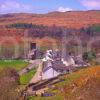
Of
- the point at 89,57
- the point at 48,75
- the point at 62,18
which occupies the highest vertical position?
the point at 62,18

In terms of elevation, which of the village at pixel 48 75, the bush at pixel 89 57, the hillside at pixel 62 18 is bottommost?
the village at pixel 48 75

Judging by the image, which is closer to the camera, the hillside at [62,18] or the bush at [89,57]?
the bush at [89,57]

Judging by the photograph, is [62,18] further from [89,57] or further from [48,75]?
[48,75]

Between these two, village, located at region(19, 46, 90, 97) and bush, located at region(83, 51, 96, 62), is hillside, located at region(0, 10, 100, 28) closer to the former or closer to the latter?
bush, located at region(83, 51, 96, 62)

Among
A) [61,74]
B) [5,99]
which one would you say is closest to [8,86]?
[5,99]

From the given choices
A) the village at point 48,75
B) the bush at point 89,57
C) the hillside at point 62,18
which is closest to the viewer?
the village at point 48,75

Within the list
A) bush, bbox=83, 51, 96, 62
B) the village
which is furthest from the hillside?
the village

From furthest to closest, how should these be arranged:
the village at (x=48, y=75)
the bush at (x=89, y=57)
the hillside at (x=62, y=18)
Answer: the hillside at (x=62, y=18) < the bush at (x=89, y=57) < the village at (x=48, y=75)

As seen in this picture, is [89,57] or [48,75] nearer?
[48,75]

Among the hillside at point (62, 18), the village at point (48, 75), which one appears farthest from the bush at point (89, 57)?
the hillside at point (62, 18)

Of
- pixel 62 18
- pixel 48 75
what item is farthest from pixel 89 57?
pixel 62 18

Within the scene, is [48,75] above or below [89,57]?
below

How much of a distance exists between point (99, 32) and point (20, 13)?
220 ft

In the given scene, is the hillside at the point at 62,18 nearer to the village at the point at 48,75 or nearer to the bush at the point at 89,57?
the bush at the point at 89,57
